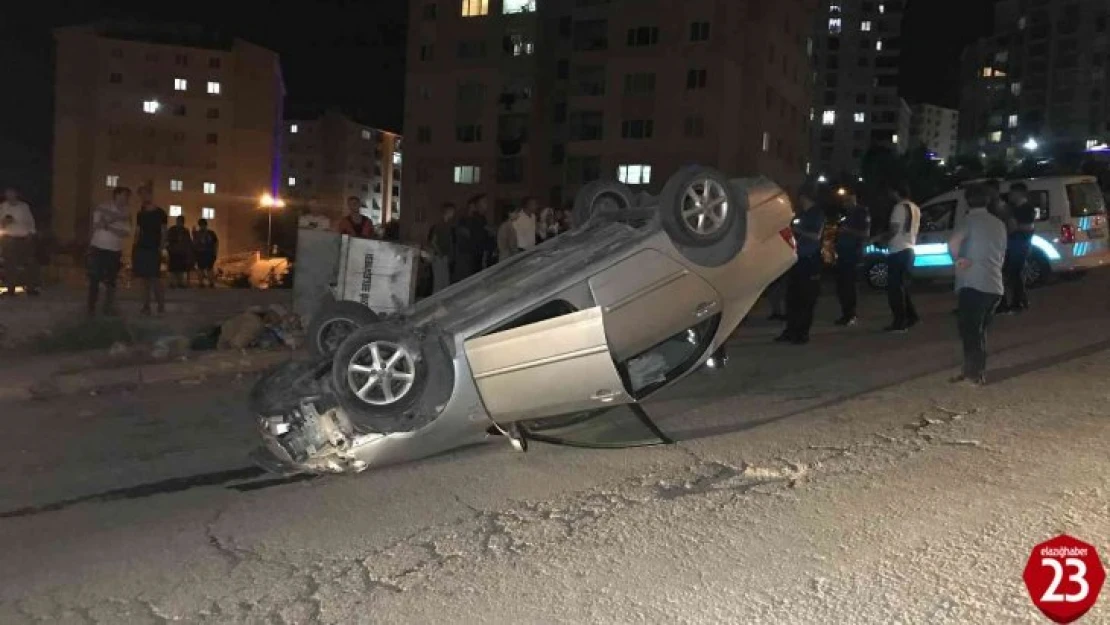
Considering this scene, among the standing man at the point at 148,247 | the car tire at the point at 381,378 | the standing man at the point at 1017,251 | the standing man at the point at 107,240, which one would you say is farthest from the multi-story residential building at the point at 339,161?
the car tire at the point at 381,378

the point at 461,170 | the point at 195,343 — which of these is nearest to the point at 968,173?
the point at 461,170

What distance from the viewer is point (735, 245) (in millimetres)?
6199

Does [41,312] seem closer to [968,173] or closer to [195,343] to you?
[195,343]

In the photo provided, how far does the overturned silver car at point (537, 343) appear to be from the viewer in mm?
5461

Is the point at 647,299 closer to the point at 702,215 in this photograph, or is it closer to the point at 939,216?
the point at 702,215

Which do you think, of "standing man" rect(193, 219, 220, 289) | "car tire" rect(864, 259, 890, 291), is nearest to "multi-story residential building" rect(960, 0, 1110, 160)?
"car tire" rect(864, 259, 890, 291)

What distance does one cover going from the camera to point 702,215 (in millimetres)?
6074

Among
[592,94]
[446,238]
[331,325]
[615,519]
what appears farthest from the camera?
[592,94]

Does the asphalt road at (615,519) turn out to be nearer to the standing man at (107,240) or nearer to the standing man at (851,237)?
the standing man at (851,237)

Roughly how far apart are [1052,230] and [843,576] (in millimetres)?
12828

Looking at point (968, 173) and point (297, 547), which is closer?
point (297, 547)

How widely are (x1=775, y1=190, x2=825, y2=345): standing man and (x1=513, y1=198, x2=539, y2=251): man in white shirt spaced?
13.1 ft

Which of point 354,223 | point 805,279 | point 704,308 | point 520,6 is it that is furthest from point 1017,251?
point 520,6

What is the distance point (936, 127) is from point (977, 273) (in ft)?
659
